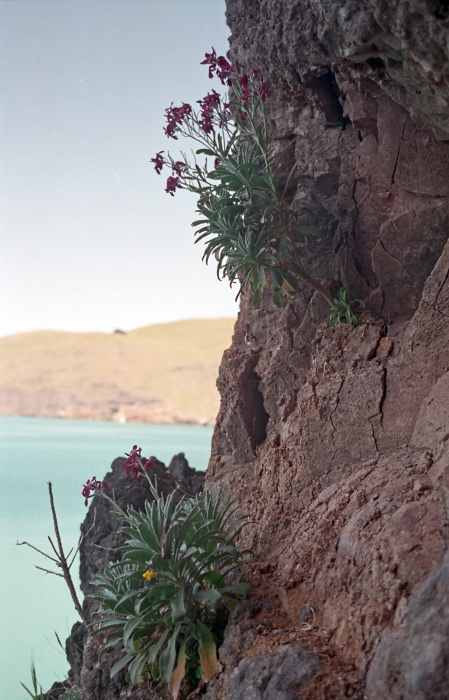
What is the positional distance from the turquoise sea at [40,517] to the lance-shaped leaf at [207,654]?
2241 mm

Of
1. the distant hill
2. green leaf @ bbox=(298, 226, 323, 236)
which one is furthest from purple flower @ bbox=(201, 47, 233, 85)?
the distant hill

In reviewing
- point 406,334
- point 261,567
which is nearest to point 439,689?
point 261,567

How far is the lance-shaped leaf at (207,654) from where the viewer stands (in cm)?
332

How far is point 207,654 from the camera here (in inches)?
132

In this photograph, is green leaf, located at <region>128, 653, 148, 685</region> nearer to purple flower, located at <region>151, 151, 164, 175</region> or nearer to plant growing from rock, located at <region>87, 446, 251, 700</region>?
plant growing from rock, located at <region>87, 446, 251, 700</region>

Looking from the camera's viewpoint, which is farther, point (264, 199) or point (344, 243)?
point (344, 243)

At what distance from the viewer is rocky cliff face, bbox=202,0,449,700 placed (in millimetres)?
2805

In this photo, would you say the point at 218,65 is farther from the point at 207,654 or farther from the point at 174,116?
the point at 207,654

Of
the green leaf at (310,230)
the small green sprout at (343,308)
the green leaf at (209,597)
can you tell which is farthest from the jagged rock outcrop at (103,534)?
the green leaf at (310,230)

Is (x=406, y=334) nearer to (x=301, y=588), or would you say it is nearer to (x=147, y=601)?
(x=301, y=588)

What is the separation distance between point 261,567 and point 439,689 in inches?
57.6

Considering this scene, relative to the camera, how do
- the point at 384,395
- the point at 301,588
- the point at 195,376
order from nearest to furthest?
the point at 301,588 < the point at 384,395 < the point at 195,376

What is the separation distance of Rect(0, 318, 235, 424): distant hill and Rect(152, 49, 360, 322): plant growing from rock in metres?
15.7

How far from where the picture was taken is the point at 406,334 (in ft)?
13.3
